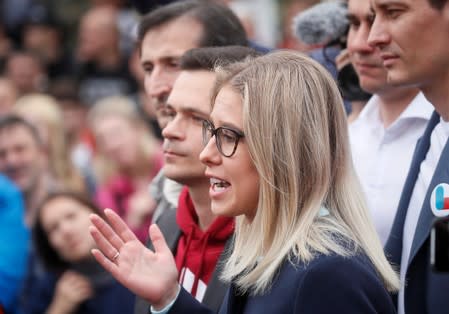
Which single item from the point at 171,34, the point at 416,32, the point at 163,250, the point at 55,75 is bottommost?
the point at 55,75

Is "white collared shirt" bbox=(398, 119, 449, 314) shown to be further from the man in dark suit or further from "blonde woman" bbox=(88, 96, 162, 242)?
"blonde woman" bbox=(88, 96, 162, 242)

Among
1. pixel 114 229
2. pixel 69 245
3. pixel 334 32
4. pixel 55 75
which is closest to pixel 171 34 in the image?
pixel 334 32

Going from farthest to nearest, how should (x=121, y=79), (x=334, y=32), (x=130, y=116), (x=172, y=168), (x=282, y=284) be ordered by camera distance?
(x=121, y=79) < (x=130, y=116) < (x=334, y=32) < (x=172, y=168) < (x=282, y=284)

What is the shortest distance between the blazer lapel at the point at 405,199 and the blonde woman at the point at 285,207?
0.52 m

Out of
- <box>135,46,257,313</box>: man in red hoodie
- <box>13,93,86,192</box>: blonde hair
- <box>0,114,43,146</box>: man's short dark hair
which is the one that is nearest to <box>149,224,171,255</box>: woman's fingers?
<box>135,46,257,313</box>: man in red hoodie

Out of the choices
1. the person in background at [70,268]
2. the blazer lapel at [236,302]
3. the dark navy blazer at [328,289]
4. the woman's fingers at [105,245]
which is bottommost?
the person in background at [70,268]

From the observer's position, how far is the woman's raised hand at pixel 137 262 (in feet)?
9.76

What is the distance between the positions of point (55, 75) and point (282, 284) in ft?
27.0

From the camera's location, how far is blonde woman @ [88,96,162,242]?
6.52 m

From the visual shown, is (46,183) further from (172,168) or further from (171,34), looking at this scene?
(172,168)

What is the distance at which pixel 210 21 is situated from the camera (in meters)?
4.28

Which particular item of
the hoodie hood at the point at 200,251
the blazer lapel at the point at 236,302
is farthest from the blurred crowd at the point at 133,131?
the blazer lapel at the point at 236,302

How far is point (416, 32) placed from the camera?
303 centimetres

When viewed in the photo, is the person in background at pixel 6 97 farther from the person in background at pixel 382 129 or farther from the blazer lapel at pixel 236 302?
the blazer lapel at pixel 236 302
